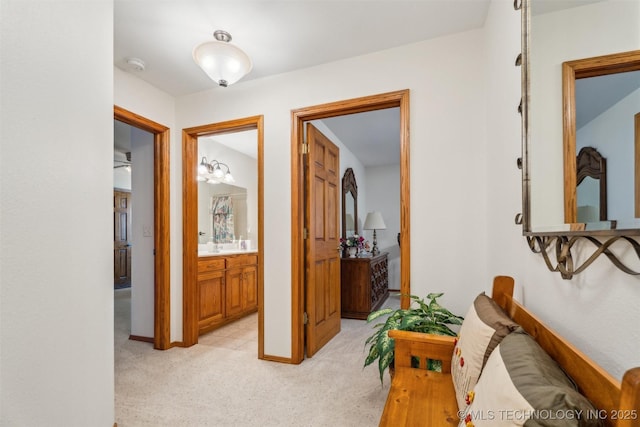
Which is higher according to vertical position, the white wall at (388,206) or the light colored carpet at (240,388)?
the white wall at (388,206)

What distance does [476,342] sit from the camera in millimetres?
1038

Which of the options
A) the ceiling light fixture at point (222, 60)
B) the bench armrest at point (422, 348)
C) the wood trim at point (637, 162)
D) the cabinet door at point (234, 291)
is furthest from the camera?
the cabinet door at point (234, 291)

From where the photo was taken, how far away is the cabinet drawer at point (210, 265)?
3227 mm

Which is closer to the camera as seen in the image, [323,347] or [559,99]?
[559,99]

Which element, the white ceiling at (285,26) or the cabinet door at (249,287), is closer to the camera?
the white ceiling at (285,26)

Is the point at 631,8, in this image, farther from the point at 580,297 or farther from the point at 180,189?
the point at 180,189

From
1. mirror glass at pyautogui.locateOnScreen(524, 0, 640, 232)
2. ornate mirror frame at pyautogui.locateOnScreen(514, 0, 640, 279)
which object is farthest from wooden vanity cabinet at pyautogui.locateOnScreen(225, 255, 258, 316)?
mirror glass at pyautogui.locateOnScreen(524, 0, 640, 232)

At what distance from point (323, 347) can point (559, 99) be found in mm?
2624

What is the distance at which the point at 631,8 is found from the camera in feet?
2.01

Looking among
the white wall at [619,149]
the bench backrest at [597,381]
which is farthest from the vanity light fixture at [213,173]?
the white wall at [619,149]

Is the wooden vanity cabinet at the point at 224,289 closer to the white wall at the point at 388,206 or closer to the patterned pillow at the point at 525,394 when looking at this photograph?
the white wall at the point at 388,206

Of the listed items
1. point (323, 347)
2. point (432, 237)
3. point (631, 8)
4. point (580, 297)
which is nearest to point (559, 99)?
point (631, 8)

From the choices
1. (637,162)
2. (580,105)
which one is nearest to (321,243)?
(580,105)

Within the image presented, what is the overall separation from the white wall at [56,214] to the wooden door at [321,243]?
1.48m
